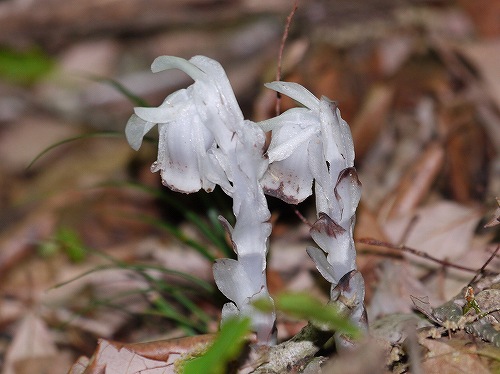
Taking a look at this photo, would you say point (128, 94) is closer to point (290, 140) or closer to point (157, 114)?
point (157, 114)

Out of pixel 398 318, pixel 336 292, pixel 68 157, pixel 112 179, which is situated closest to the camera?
pixel 336 292

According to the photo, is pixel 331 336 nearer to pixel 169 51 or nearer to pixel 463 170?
pixel 463 170

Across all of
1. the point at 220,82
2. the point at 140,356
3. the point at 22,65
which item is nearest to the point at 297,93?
the point at 220,82

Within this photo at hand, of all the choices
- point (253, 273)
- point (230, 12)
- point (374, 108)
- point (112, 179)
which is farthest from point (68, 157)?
point (253, 273)

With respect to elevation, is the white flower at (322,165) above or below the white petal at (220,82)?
below

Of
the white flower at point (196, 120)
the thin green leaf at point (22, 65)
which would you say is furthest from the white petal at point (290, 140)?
the thin green leaf at point (22, 65)

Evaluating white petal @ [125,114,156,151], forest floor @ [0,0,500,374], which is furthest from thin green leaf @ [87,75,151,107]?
white petal @ [125,114,156,151]

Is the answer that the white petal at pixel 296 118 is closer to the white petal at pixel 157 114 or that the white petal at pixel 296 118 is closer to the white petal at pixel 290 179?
the white petal at pixel 290 179
